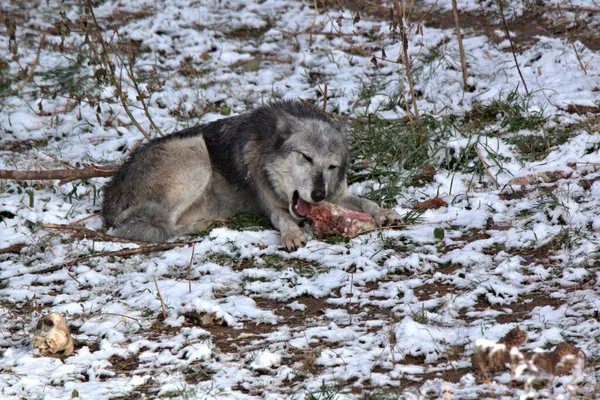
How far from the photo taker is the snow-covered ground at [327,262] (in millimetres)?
3434

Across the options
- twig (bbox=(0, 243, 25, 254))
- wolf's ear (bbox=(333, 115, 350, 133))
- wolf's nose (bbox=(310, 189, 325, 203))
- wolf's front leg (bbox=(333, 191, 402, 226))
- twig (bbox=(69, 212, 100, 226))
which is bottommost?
twig (bbox=(0, 243, 25, 254))

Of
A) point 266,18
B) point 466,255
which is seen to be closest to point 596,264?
point 466,255

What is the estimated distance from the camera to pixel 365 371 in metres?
3.35

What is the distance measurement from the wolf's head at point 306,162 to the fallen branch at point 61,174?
1844 millimetres

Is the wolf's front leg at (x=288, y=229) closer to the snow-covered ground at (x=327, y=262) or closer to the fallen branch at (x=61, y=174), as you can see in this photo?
the snow-covered ground at (x=327, y=262)

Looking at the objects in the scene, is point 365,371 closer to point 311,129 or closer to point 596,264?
point 596,264

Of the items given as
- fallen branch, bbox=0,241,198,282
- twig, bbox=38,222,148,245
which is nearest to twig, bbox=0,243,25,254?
twig, bbox=38,222,148,245

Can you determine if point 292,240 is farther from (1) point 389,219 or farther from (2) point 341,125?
(2) point 341,125

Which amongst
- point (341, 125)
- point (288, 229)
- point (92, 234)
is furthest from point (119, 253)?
point (341, 125)

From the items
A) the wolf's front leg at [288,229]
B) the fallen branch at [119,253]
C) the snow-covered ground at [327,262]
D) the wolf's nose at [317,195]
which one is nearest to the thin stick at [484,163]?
the snow-covered ground at [327,262]

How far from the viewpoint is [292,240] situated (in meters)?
5.39

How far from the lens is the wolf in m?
5.80

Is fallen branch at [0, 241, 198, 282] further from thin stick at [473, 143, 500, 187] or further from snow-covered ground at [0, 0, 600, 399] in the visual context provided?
thin stick at [473, 143, 500, 187]

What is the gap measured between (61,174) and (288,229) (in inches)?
95.1
